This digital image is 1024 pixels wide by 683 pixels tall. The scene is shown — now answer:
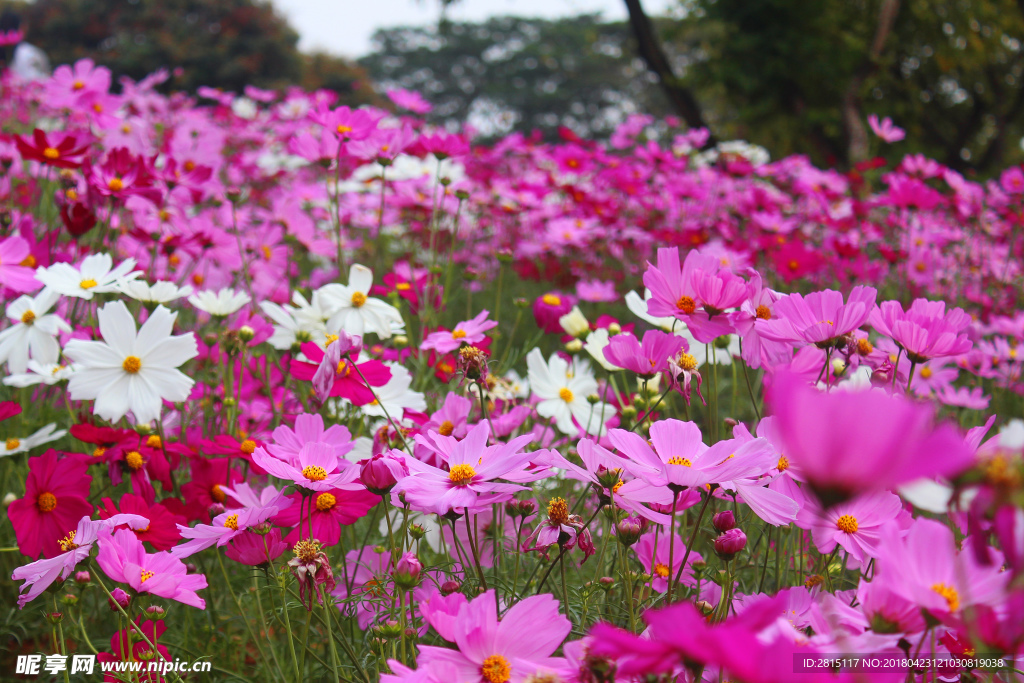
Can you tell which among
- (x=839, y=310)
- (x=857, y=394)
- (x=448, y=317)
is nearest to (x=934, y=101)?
(x=448, y=317)

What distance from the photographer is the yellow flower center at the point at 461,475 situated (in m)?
0.60

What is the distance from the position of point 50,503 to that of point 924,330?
3.37ft

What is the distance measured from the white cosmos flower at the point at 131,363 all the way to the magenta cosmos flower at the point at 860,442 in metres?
0.80

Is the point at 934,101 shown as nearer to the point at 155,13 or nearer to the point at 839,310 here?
the point at 839,310

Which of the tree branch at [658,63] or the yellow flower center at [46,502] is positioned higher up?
the tree branch at [658,63]

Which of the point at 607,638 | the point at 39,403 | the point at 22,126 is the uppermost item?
the point at 22,126

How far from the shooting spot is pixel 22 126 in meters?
3.68

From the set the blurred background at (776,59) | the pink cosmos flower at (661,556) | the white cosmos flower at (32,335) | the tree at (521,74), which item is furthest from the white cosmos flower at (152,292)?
the tree at (521,74)

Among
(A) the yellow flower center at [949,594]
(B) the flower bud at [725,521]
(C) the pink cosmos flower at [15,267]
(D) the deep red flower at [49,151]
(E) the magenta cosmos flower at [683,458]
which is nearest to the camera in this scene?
(A) the yellow flower center at [949,594]

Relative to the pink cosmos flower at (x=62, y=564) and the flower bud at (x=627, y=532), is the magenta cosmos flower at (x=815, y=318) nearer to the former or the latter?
the flower bud at (x=627, y=532)

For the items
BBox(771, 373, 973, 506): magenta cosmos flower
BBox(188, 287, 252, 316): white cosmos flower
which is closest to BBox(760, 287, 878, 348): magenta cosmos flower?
BBox(771, 373, 973, 506): magenta cosmos flower

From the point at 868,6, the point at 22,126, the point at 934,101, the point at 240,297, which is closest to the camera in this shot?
the point at 240,297

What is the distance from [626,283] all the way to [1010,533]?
2793 mm

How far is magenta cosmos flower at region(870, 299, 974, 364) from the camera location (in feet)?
2.39
